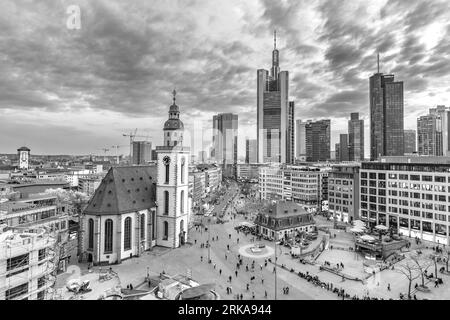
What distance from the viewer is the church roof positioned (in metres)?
46.2

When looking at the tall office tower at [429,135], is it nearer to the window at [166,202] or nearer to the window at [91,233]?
the window at [166,202]

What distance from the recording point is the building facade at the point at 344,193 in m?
79.7

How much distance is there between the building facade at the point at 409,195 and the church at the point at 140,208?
167ft

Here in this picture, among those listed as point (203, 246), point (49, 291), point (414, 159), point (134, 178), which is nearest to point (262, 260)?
point (203, 246)

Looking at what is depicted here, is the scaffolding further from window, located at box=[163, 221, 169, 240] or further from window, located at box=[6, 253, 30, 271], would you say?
window, located at box=[163, 221, 169, 240]

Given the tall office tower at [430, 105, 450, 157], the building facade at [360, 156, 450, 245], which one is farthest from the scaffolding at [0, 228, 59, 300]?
the tall office tower at [430, 105, 450, 157]

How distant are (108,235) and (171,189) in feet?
44.1

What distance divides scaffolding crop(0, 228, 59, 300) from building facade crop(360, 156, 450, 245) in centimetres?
7166

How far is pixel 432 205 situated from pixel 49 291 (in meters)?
72.1

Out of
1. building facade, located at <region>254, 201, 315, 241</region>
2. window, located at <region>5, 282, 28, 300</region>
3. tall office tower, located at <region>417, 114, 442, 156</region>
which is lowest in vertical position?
building facade, located at <region>254, 201, 315, 241</region>

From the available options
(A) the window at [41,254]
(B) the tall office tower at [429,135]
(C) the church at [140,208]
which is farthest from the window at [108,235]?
(B) the tall office tower at [429,135]

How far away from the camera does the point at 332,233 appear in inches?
2655

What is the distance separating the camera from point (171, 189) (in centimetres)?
5312
